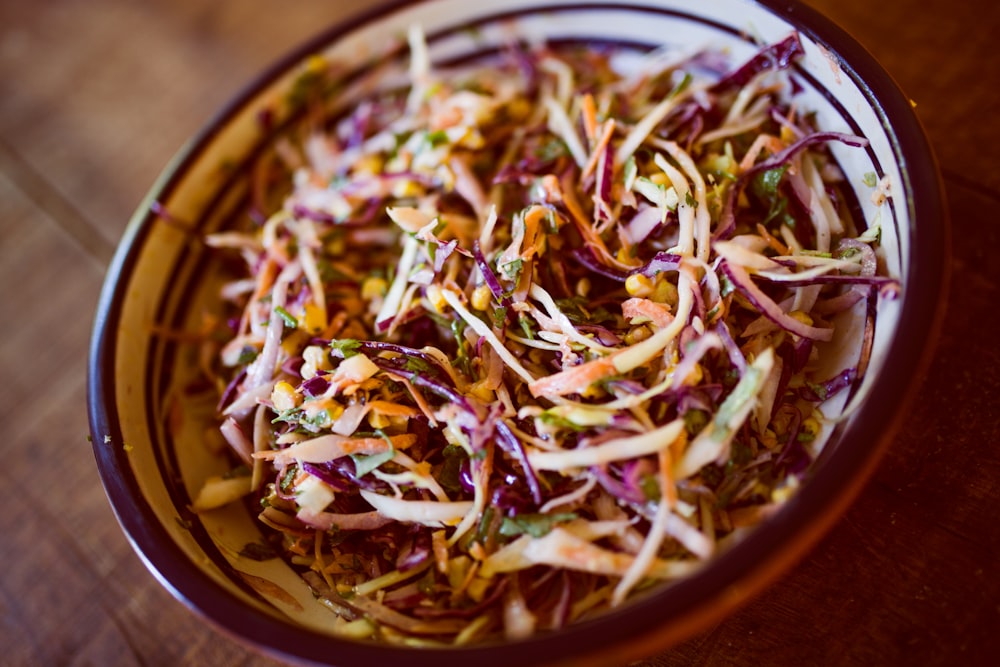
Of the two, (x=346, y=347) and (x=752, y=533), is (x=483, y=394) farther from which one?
(x=752, y=533)

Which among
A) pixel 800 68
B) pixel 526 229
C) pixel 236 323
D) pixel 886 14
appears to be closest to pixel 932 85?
pixel 886 14

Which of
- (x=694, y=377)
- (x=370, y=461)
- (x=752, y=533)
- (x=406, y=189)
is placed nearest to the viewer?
(x=752, y=533)

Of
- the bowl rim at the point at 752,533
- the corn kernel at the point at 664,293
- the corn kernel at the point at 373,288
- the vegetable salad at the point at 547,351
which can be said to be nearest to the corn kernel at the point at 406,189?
the vegetable salad at the point at 547,351

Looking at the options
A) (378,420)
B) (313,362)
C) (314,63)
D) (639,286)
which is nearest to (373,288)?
(313,362)

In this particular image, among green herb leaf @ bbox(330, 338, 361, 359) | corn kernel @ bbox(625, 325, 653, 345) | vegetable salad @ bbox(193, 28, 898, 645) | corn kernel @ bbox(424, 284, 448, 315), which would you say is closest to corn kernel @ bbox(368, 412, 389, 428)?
vegetable salad @ bbox(193, 28, 898, 645)

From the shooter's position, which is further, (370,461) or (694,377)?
(370,461)
